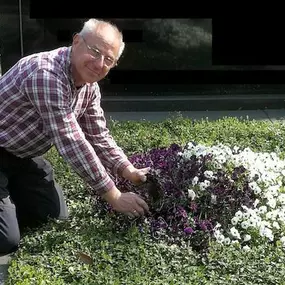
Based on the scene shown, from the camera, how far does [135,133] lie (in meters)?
6.50

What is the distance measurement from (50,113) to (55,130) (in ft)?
0.31

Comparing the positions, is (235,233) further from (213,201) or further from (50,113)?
(50,113)

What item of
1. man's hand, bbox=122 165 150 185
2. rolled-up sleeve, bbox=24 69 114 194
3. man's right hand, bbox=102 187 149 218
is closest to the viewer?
rolled-up sleeve, bbox=24 69 114 194

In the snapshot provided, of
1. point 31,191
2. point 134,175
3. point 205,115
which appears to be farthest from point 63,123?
point 205,115

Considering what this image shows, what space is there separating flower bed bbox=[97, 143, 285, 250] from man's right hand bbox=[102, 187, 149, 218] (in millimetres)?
140

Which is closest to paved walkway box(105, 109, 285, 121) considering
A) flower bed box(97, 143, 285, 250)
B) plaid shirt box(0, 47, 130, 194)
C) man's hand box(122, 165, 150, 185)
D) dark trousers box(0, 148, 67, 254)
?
flower bed box(97, 143, 285, 250)

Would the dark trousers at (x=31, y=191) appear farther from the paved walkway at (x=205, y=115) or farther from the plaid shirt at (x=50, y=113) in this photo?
the paved walkway at (x=205, y=115)

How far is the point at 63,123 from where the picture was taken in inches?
143

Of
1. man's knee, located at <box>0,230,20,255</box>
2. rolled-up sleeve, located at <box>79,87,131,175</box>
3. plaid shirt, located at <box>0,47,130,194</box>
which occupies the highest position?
plaid shirt, located at <box>0,47,130,194</box>

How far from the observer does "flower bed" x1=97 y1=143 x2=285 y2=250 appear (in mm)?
3902

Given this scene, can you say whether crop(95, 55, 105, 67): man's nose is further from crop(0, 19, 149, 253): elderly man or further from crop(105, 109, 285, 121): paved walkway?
crop(105, 109, 285, 121): paved walkway

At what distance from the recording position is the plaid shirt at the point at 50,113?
11.9 ft

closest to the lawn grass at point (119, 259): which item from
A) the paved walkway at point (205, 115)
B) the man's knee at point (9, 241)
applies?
the man's knee at point (9, 241)

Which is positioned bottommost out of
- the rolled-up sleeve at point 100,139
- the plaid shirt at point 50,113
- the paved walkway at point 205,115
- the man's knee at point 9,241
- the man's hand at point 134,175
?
the paved walkway at point 205,115
